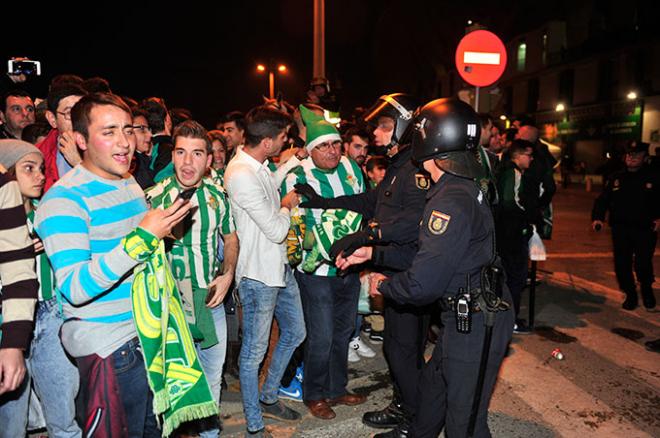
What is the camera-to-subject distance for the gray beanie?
2.62m

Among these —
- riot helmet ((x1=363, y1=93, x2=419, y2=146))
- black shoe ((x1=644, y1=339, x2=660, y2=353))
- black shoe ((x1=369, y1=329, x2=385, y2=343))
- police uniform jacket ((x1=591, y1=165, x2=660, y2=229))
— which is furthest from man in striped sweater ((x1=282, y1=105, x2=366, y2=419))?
police uniform jacket ((x1=591, y1=165, x2=660, y2=229))

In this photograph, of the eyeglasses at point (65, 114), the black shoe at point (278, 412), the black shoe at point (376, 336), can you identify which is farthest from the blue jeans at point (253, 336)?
the black shoe at point (376, 336)

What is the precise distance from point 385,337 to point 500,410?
1286 mm

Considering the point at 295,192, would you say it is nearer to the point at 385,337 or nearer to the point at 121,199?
the point at 385,337

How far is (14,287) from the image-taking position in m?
2.29

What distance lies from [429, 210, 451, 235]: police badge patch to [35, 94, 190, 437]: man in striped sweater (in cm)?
129

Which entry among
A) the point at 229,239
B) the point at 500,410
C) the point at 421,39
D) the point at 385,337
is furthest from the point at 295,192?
the point at 421,39

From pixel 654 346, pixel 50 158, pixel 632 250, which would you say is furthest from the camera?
pixel 632 250

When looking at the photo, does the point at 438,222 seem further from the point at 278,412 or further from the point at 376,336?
the point at 376,336

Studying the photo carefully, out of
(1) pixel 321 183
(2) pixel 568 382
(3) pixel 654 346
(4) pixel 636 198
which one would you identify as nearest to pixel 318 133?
(1) pixel 321 183

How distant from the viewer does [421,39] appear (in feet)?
132

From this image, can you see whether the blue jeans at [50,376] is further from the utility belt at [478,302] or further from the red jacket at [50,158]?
the utility belt at [478,302]

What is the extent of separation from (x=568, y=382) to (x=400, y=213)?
106 inches

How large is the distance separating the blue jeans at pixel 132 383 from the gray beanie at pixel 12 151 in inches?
45.8
